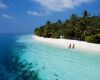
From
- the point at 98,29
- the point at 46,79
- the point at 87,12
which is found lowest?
the point at 46,79

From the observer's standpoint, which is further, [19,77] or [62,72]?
[62,72]

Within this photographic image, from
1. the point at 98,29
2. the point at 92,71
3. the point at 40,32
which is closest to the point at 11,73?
the point at 92,71

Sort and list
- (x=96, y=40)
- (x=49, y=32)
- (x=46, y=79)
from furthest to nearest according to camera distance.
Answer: (x=49, y=32)
(x=96, y=40)
(x=46, y=79)

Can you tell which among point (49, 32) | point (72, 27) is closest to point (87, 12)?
point (72, 27)

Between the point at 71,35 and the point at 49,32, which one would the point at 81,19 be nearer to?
the point at 71,35

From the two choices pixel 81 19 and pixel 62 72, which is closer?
pixel 62 72

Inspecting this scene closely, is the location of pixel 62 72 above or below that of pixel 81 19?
below

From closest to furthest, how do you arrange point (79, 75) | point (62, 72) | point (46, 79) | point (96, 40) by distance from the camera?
point (46, 79)
point (79, 75)
point (62, 72)
point (96, 40)

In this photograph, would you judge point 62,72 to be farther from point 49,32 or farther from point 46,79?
point 49,32

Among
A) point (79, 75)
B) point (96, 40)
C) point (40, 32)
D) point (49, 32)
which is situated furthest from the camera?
point (40, 32)
